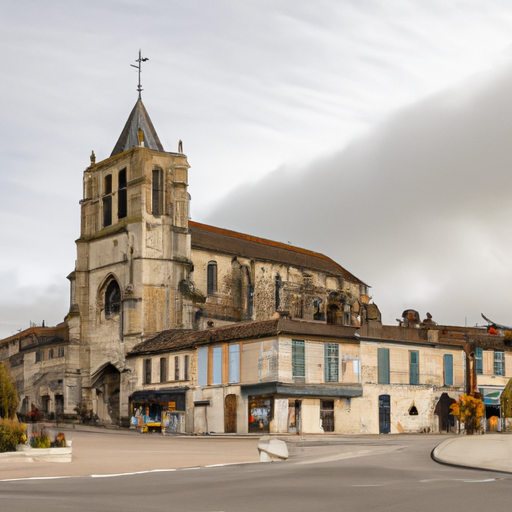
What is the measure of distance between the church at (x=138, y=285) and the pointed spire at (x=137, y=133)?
100 mm

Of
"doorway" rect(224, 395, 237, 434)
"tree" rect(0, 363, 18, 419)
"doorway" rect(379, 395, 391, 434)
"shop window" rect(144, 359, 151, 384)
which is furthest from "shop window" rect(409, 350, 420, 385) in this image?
"tree" rect(0, 363, 18, 419)

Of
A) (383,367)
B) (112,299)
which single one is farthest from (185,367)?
(112,299)

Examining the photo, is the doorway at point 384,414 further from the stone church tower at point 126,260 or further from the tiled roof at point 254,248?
the tiled roof at point 254,248

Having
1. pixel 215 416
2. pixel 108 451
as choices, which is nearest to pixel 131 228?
pixel 215 416

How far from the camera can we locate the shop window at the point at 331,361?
45688 millimetres

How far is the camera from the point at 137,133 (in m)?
65.2

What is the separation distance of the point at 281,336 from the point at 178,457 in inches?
763

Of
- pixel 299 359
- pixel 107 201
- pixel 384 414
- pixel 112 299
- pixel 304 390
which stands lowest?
pixel 384 414

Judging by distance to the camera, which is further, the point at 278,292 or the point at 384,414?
the point at 278,292

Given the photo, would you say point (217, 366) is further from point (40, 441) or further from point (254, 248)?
point (40, 441)

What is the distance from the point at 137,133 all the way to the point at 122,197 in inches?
208

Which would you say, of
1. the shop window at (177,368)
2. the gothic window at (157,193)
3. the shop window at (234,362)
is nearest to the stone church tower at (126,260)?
the gothic window at (157,193)

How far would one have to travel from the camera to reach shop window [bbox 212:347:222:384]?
1858 inches

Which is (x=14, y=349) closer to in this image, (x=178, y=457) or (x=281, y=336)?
(x=281, y=336)
